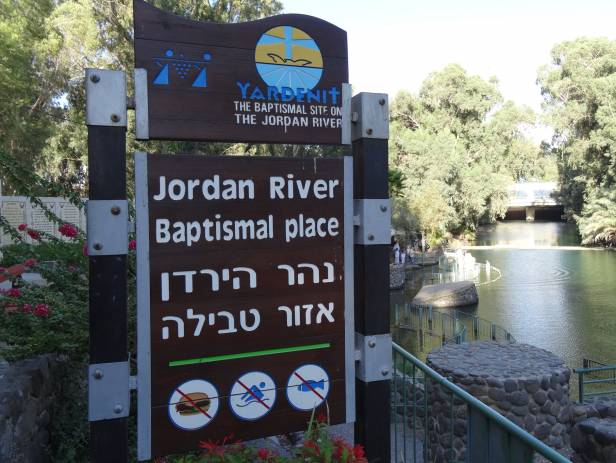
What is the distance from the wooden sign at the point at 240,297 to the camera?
95.4 inches

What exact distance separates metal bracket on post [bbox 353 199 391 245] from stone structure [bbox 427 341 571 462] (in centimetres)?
349

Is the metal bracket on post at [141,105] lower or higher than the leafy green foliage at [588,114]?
lower

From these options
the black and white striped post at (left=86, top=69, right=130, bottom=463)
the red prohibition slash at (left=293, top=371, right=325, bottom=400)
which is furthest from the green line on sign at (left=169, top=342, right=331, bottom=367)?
the black and white striped post at (left=86, top=69, right=130, bottom=463)

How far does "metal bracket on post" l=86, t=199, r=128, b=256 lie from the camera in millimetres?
2342

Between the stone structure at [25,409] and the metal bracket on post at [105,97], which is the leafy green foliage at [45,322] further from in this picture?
the metal bracket on post at [105,97]

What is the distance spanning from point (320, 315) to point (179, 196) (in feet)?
2.98

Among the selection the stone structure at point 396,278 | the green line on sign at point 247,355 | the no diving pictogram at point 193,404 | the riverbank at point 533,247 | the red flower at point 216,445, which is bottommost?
the stone structure at point 396,278

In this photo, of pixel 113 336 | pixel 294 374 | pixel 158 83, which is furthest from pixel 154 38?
pixel 294 374

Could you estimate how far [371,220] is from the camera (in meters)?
2.86

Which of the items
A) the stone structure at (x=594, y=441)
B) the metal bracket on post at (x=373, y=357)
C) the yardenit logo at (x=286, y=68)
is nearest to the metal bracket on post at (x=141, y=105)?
the yardenit logo at (x=286, y=68)

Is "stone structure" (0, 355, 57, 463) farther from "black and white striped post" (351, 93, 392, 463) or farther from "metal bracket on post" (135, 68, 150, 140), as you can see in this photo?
"black and white striped post" (351, 93, 392, 463)

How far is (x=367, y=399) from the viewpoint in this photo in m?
2.89

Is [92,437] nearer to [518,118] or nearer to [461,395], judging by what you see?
[461,395]

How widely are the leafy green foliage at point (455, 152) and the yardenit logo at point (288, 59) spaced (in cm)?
3037
